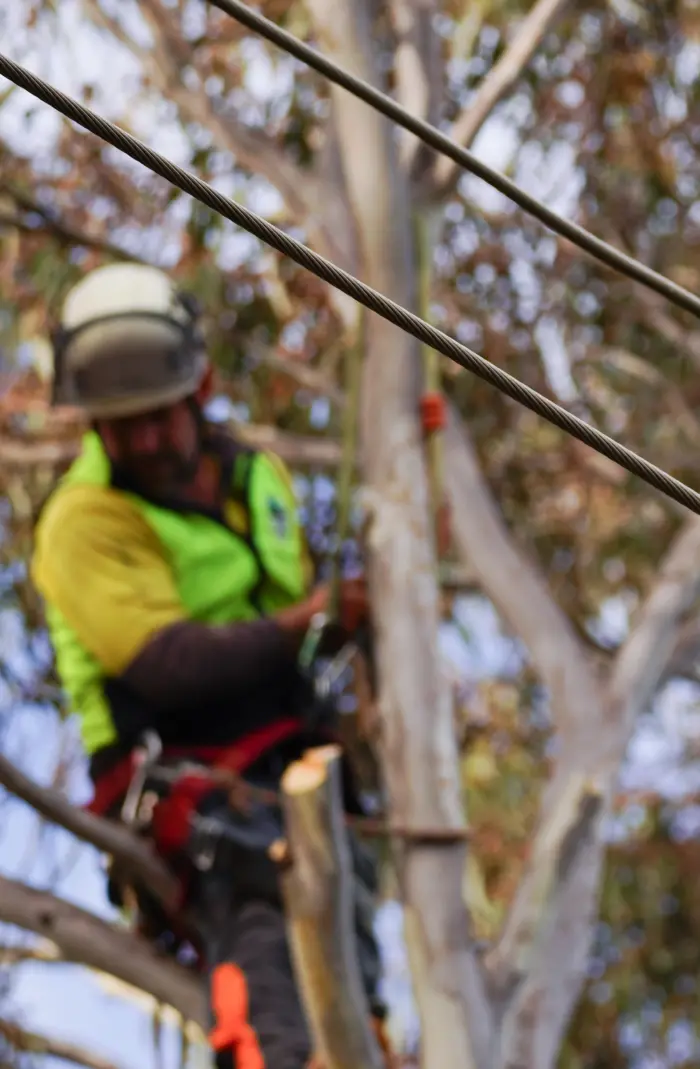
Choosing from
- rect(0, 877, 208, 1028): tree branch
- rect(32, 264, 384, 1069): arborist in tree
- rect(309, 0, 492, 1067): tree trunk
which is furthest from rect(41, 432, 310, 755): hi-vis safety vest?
rect(0, 877, 208, 1028): tree branch

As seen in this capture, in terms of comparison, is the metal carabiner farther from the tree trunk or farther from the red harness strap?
the tree trunk

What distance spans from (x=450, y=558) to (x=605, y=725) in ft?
7.43

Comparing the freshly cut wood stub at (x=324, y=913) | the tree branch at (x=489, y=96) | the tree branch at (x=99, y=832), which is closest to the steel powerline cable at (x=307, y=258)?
the freshly cut wood stub at (x=324, y=913)

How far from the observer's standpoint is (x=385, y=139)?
166 inches

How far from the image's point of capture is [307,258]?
78.6 inches

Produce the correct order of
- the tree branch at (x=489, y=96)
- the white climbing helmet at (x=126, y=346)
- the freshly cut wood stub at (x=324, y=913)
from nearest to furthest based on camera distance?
the freshly cut wood stub at (x=324, y=913) → the white climbing helmet at (x=126, y=346) → the tree branch at (x=489, y=96)

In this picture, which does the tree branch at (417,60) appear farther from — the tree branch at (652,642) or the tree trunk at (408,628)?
the tree branch at (652,642)

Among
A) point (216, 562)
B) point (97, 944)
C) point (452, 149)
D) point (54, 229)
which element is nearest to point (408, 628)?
point (216, 562)

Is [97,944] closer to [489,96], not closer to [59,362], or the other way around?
[59,362]

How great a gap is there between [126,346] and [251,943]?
1.30m

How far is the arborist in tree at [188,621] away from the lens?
348 cm

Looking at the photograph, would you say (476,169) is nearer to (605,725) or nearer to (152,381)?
(152,381)

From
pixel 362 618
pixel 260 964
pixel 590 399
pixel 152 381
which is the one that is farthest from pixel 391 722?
pixel 590 399

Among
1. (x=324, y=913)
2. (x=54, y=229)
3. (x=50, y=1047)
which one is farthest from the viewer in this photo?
(x=54, y=229)
